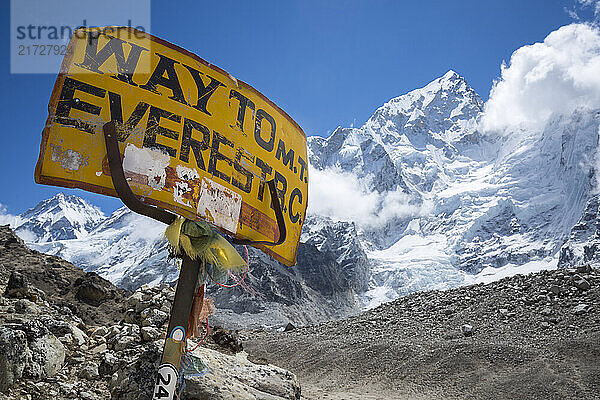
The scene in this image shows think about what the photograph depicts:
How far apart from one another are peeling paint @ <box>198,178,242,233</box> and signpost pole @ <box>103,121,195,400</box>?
0.83ft

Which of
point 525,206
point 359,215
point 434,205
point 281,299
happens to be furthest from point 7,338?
point 359,215

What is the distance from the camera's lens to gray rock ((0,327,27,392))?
16.1 ft

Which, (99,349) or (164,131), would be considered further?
(99,349)

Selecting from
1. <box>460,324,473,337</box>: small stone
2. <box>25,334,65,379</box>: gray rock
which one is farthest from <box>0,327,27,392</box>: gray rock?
<box>460,324,473,337</box>: small stone

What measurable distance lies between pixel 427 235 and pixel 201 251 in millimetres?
156109

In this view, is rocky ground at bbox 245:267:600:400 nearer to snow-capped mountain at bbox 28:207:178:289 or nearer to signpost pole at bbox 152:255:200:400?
signpost pole at bbox 152:255:200:400

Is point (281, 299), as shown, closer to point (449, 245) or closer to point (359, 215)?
point (449, 245)

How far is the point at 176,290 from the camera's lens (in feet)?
9.15

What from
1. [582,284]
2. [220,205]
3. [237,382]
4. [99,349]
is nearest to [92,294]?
[99,349]

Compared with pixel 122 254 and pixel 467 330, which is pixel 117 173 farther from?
pixel 122 254

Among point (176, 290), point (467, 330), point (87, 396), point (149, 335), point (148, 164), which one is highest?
point (467, 330)

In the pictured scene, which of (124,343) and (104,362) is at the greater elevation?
(124,343)

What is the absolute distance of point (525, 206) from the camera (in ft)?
454

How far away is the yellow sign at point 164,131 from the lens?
8.52ft
